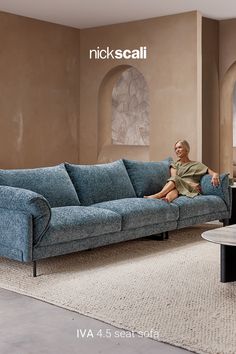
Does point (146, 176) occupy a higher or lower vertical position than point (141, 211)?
higher

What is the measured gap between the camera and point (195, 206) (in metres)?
6.12

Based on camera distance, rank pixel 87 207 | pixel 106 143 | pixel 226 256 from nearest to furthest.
Answer: pixel 226 256
pixel 87 207
pixel 106 143

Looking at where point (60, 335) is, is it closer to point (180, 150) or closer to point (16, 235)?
point (16, 235)

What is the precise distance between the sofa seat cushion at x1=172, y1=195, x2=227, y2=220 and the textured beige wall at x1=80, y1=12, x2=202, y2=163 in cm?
184

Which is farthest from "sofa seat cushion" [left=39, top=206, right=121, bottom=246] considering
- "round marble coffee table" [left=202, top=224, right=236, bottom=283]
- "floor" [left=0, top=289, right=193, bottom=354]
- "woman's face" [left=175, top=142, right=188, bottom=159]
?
"woman's face" [left=175, top=142, right=188, bottom=159]

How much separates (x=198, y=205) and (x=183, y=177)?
1.83ft

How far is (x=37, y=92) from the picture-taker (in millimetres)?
8539

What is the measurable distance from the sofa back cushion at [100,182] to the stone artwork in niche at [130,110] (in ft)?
18.8

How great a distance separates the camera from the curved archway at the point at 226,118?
8711mm

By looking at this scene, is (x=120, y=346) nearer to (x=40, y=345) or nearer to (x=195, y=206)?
(x=40, y=345)

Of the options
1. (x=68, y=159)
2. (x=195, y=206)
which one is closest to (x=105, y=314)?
(x=195, y=206)

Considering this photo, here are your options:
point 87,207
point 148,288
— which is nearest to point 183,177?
point 87,207

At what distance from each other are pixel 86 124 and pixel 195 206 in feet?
11.9

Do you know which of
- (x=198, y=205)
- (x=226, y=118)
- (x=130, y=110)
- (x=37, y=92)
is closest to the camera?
(x=198, y=205)
